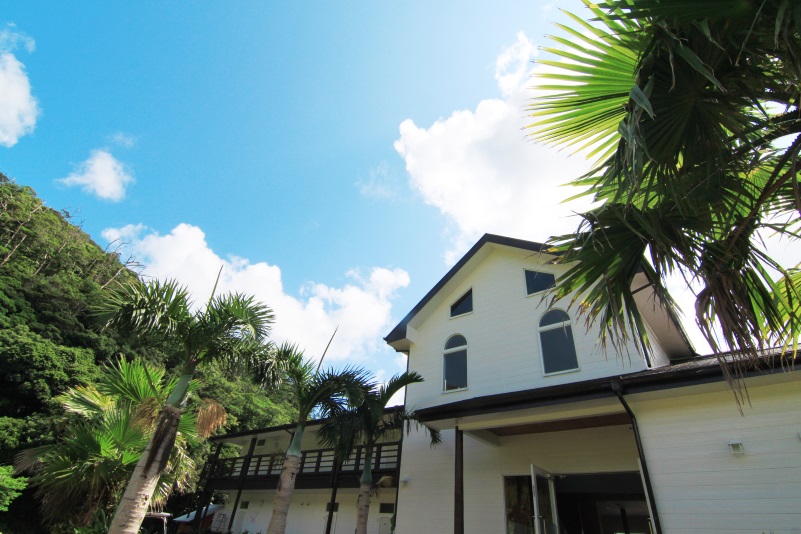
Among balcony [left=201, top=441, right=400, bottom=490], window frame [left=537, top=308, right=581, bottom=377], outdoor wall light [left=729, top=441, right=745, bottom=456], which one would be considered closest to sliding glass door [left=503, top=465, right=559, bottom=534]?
window frame [left=537, top=308, right=581, bottom=377]

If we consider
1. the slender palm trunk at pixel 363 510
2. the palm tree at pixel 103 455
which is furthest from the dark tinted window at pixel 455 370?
the palm tree at pixel 103 455

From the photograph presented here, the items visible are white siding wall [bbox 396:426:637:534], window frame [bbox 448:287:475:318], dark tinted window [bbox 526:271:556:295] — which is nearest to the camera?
white siding wall [bbox 396:426:637:534]

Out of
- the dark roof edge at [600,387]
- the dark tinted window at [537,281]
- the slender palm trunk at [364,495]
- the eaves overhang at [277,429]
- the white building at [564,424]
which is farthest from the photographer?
the eaves overhang at [277,429]

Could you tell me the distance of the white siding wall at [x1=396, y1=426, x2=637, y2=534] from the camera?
8380mm

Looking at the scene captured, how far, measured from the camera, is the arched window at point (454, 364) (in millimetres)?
11211

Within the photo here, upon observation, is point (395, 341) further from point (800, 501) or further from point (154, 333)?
point (800, 501)

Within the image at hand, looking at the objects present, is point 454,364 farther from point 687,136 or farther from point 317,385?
point 687,136

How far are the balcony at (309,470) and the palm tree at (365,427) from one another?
1.62 metres

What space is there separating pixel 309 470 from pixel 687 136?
51.6ft

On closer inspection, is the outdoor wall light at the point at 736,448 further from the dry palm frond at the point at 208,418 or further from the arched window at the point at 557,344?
the dry palm frond at the point at 208,418

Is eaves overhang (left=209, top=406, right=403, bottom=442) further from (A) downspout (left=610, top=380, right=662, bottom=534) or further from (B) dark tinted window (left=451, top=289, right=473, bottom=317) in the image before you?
(A) downspout (left=610, top=380, right=662, bottom=534)

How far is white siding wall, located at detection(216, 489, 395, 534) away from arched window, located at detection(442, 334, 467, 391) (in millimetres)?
4513

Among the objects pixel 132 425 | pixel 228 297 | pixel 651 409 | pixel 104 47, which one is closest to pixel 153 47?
pixel 104 47

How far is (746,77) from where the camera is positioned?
9.25 ft
